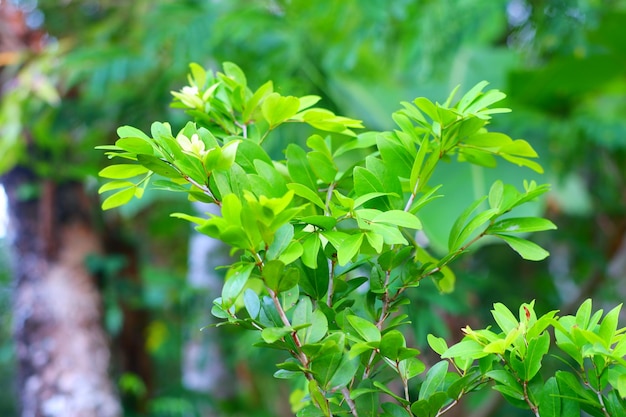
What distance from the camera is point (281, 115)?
396 mm

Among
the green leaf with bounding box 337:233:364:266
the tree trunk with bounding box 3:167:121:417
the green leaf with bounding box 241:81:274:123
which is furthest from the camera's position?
the tree trunk with bounding box 3:167:121:417

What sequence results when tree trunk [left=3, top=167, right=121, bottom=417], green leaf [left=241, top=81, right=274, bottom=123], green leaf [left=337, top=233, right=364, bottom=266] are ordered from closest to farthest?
green leaf [left=337, top=233, right=364, bottom=266], green leaf [left=241, top=81, right=274, bottom=123], tree trunk [left=3, top=167, right=121, bottom=417]

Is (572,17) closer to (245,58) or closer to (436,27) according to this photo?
(436,27)

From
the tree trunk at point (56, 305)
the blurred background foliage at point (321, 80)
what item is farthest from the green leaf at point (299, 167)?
the tree trunk at point (56, 305)

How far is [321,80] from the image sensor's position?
1274mm

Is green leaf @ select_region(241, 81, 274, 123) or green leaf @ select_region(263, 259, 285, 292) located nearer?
green leaf @ select_region(263, 259, 285, 292)

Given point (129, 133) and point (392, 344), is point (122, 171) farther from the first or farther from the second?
point (392, 344)

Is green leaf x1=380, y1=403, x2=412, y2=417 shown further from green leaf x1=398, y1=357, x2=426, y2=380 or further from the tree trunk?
the tree trunk

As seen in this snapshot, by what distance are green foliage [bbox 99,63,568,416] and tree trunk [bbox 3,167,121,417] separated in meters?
0.99

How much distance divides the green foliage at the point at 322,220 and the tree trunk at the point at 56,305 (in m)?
0.99

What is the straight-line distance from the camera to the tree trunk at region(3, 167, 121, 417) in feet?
3.99

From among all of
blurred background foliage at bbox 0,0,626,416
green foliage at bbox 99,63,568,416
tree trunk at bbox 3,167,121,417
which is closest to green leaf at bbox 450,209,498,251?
green foliage at bbox 99,63,568,416

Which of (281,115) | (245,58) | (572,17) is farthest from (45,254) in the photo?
(572,17)

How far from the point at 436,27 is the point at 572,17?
0.33 metres
